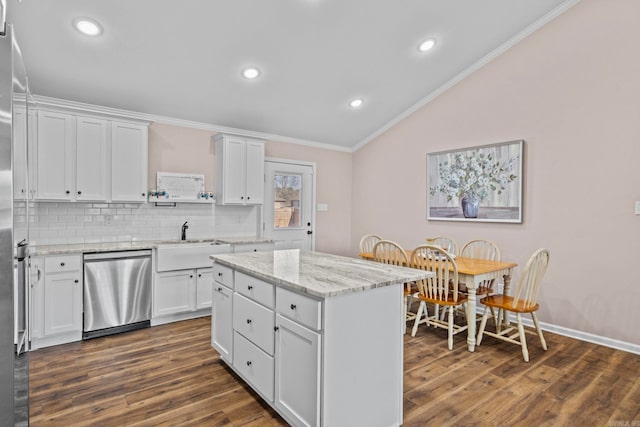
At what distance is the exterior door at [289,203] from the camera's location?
17.5ft

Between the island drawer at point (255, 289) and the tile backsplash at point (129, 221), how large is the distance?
7.43 feet

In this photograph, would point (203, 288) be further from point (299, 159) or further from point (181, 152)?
point (299, 159)

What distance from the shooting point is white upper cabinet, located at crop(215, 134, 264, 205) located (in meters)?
4.57

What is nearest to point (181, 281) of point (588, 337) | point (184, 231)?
point (184, 231)

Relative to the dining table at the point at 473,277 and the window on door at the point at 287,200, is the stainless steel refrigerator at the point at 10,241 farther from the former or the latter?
the window on door at the point at 287,200

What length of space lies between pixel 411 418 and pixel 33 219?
3877 mm

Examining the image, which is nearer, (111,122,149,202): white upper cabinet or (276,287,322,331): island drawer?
(276,287,322,331): island drawer

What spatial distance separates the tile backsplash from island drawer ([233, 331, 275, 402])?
2.35m

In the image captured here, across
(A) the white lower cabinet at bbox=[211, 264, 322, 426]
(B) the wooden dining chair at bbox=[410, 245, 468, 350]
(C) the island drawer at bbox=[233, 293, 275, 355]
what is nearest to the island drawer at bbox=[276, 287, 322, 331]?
(A) the white lower cabinet at bbox=[211, 264, 322, 426]

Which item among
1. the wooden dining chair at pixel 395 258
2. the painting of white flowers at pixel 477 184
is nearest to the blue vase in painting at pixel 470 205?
the painting of white flowers at pixel 477 184

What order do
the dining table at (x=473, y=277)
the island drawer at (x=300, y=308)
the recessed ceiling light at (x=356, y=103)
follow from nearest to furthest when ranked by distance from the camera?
the island drawer at (x=300, y=308) < the dining table at (x=473, y=277) < the recessed ceiling light at (x=356, y=103)

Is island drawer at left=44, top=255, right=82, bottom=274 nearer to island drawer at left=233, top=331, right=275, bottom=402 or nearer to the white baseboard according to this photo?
island drawer at left=233, top=331, right=275, bottom=402

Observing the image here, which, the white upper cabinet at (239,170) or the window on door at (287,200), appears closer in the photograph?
the white upper cabinet at (239,170)

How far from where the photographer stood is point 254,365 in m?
A: 2.33
